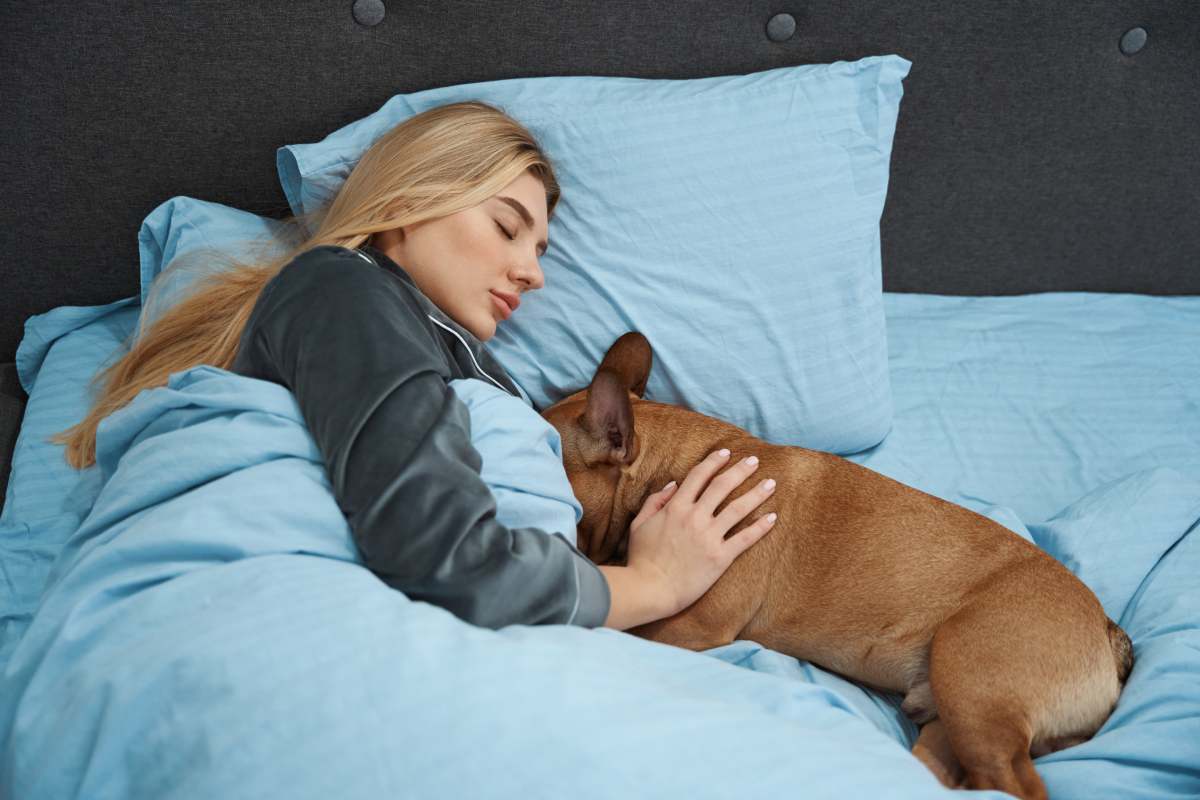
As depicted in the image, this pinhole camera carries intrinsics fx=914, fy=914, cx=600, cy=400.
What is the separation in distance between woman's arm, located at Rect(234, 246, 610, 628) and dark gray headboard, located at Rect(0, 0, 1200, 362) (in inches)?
40.6

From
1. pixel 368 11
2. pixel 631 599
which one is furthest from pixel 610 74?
pixel 631 599

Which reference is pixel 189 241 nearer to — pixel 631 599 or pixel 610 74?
pixel 610 74

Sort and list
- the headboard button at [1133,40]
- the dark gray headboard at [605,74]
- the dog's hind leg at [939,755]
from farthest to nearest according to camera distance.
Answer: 1. the headboard button at [1133,40]
2. the dark gray headboard at [605,74]
3. the dog's hind leg at [939,755]

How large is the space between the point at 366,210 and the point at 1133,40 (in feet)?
8.18

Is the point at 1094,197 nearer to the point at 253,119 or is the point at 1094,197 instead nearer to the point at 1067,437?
the point at 1067,437

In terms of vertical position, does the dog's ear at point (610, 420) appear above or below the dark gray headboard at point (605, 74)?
below

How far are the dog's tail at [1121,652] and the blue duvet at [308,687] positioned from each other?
257mm

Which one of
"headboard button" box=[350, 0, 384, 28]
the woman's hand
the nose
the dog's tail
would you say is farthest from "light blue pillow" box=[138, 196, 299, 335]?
the dog's tail

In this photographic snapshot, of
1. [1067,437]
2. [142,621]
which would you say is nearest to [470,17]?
[142,621]

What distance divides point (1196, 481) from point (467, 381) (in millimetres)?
1896

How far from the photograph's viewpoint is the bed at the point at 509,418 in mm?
1121

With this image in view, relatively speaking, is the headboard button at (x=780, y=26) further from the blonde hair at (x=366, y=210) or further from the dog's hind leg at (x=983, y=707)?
the dog's hind leg at (x=983, y=707)

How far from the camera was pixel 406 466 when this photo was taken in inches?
53.0

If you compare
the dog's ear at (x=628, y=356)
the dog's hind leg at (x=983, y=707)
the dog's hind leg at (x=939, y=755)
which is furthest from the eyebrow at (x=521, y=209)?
the dog's hind leg at (x=939, y=755)
